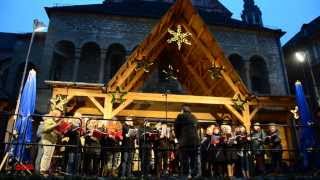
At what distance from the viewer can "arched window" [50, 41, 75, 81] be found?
20.9 m

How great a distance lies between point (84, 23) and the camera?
2136 cm

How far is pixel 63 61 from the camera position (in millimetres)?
21609

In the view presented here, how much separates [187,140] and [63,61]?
15295 mm

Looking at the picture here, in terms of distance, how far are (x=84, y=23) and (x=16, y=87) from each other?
6.68 m

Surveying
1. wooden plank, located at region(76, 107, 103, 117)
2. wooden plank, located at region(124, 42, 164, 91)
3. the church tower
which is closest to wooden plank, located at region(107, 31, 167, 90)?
wooden plank, located at region(124, 42, 164, 91)

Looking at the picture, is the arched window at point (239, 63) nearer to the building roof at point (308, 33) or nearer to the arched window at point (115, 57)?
the arched window at point (115, 57)

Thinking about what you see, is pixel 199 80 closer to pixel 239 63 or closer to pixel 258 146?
pixel 258 146

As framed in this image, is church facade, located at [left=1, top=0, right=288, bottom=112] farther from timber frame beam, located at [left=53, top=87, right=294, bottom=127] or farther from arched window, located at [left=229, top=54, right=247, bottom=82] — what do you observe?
timber frame beam, located at [left=53, top=87, right=294, bottom=127]

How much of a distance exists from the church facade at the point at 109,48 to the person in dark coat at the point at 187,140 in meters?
12.2

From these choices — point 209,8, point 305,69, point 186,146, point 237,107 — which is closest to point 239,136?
point 186,146

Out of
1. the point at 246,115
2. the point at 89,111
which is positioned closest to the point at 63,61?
the point at 89,111

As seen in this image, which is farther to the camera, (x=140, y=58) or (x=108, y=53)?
(x=108, y=53)

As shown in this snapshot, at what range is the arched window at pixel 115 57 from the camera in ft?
70.3

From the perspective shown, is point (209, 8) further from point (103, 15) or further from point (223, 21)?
point (103, 15)
